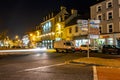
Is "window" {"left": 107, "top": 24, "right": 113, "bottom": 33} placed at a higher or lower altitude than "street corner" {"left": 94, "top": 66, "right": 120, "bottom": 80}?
higher

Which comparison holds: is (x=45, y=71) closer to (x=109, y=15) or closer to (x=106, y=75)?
(x=106, y=75)

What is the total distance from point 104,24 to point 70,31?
17.5 meters

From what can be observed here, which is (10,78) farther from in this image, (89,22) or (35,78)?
(89,22)

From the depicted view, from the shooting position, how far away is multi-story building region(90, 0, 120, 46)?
51156 millimetres

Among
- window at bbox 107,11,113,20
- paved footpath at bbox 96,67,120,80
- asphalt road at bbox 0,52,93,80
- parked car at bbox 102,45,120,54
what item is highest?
window at bbox 107,11,113,20

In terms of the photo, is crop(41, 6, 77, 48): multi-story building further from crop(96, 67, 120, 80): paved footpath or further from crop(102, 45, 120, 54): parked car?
crop(96, 67, 120, 80): paved footpath

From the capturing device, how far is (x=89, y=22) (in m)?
24.6

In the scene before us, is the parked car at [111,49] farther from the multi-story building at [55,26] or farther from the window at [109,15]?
the multi-story building at [55,26]

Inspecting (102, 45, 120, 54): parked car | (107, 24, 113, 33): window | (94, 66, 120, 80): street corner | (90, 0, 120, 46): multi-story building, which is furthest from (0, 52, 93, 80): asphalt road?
(107, 24, 113, 33): window

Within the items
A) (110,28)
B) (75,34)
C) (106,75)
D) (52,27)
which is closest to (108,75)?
(106,75)

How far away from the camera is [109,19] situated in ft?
177

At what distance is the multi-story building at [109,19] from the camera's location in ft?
168

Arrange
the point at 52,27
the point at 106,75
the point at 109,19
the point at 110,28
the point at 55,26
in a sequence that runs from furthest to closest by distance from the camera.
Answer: the point at 52,27
the point at 55,26
the point at 109,19
the point at 110,28
the point at 106,75

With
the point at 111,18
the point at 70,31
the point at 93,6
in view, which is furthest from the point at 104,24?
the point at 70,31
